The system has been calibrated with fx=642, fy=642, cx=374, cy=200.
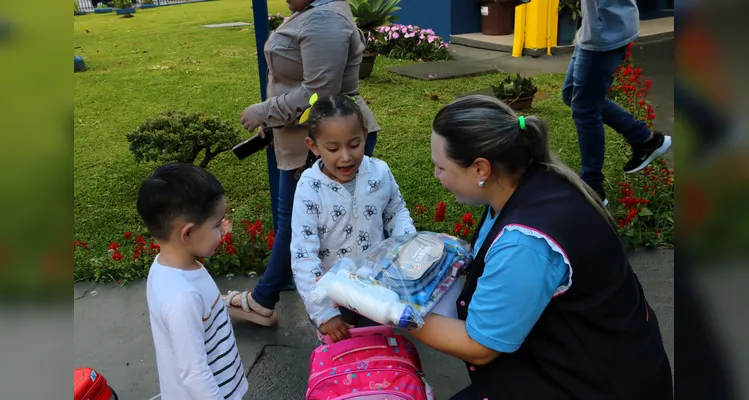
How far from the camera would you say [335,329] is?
2.27 meters

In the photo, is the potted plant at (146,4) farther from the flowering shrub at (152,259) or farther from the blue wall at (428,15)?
the flowering shrub at (152,259)

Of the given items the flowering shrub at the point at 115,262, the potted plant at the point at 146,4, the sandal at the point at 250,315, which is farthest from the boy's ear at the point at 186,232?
the potted plant at the point at 146,4

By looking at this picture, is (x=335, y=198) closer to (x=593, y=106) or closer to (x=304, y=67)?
(x=304, y=67)

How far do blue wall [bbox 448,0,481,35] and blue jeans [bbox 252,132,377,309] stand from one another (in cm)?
959

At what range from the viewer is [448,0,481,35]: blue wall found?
12031 millimetres

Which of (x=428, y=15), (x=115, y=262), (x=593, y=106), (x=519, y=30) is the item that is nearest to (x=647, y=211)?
(x=593, y=106)

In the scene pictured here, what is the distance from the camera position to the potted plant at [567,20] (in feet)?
32.3

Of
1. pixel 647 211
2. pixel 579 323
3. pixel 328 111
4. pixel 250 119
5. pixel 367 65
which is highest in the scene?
pixel 328 111

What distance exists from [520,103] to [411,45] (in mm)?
4342

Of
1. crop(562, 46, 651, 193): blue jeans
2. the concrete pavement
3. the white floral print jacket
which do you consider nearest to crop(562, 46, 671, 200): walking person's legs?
crop(562, 46, 651, 193): blue jeans

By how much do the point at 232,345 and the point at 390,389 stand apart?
22.4 inches
